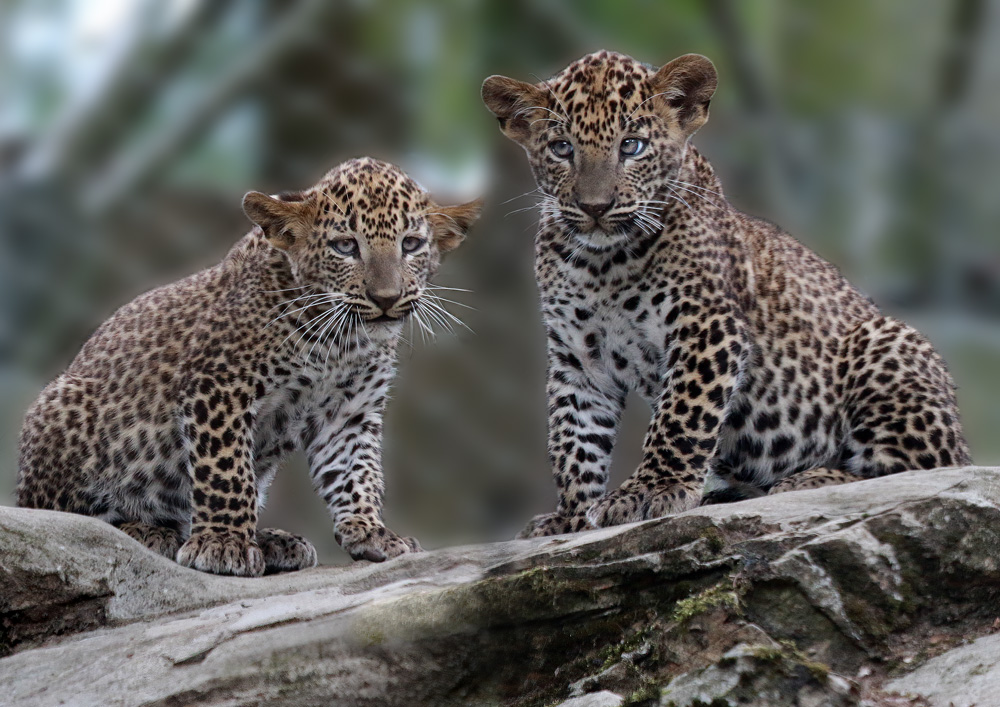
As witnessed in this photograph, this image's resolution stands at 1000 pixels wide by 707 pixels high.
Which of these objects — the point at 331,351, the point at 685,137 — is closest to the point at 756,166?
the point at 685,137

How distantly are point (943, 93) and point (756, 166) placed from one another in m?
1.67

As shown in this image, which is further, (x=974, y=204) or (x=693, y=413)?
(x=693, y=413)

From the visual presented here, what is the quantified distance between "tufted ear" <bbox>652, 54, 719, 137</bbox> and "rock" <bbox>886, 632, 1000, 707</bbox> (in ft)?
10.0

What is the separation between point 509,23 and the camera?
5.25 m

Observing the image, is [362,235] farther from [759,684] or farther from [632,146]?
[759,684]

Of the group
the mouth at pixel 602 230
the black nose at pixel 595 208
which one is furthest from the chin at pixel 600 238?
the black nose at pixel 595 208

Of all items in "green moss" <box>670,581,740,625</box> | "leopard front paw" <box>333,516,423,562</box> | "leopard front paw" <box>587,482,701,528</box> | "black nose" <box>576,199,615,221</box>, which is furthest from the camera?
"leopard front paw" <box>333,516,423,562</box>

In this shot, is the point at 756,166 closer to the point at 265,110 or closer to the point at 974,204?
the point at 974,204

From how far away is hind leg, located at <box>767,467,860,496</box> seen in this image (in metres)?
6.09

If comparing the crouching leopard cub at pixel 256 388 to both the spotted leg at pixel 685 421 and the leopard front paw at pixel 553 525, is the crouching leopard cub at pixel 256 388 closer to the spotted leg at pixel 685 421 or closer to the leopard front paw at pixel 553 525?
the leopard front paw at pixel 553 525

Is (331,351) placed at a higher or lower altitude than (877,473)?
higher

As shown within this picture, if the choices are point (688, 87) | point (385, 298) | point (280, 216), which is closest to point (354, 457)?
point (385, 298)

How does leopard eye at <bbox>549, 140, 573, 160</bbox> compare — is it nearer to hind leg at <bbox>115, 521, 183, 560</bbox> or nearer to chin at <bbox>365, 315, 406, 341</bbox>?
chin at <bbox>365, 315, 406, 341</bbox>

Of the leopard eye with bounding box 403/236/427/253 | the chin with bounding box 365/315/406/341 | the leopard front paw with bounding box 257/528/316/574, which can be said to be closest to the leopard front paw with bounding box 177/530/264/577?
the leopard front paw with bounding box 257/528/316/574
